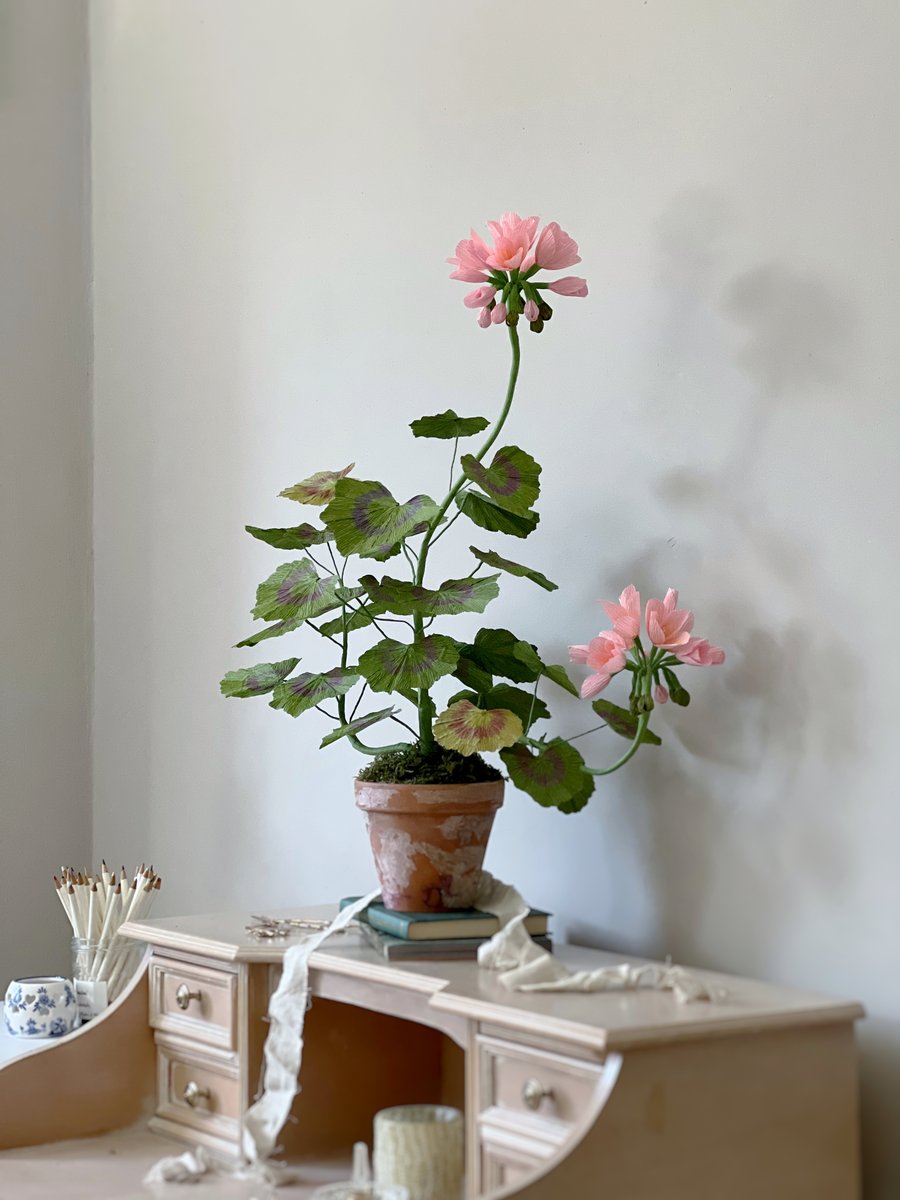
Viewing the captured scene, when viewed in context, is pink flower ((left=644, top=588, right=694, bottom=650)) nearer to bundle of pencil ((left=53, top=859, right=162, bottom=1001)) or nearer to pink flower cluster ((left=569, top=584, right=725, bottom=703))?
pink flower cluster ((left=569, top=584, right=725, bottom=703))

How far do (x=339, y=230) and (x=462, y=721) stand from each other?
83cm

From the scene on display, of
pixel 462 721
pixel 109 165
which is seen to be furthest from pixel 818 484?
pixel 109 165

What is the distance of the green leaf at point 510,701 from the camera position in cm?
142

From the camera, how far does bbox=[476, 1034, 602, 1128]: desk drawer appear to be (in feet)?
3.44

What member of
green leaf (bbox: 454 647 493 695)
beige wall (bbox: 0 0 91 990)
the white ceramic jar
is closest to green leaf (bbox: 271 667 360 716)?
green leaf (bbox: 454 647 493 695)

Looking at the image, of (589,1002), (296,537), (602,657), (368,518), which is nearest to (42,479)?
(296,537)

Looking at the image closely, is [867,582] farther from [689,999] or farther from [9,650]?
[9,650]

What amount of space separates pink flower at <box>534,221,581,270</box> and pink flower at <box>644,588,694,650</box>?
0.34 m

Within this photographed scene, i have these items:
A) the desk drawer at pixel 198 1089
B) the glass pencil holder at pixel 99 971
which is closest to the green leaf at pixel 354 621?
the desk drawer at pixel 198 1089

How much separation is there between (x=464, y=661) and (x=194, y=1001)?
449 mm

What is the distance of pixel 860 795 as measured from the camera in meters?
1.23

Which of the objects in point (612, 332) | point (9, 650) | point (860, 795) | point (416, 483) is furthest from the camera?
point (9, 650)

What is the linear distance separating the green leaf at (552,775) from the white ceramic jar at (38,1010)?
715mm

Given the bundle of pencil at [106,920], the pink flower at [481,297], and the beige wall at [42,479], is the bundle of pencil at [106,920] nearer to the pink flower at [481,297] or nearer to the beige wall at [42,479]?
the beige wall at [42,479]
